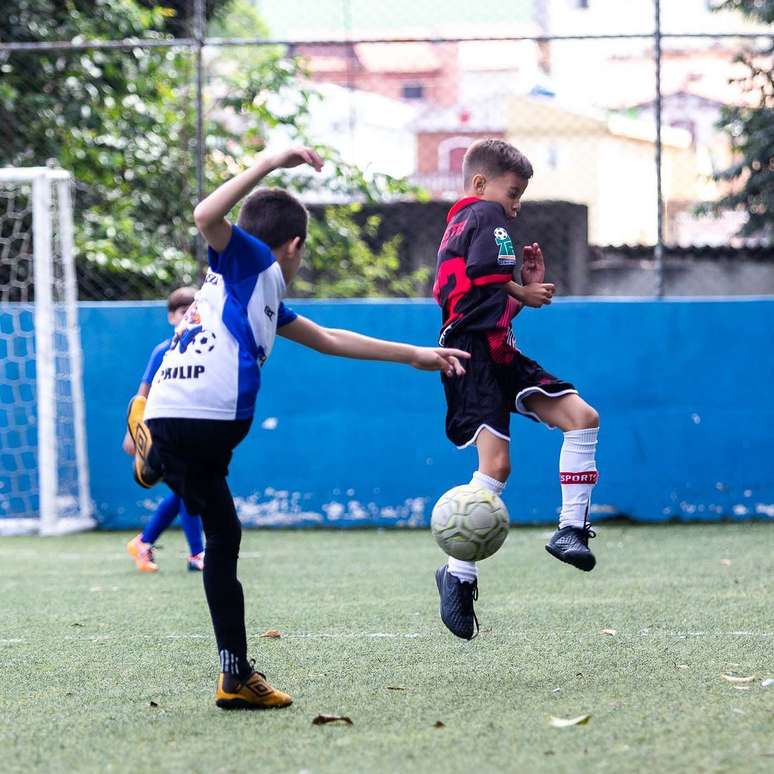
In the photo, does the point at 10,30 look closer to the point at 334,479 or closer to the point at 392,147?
the point at 334,479

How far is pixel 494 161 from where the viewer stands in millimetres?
5121

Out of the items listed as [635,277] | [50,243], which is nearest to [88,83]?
[50,243]

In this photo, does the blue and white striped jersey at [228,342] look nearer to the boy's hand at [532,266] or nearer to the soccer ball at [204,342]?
the soccer ball at [204,342]

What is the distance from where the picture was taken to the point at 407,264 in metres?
16.8

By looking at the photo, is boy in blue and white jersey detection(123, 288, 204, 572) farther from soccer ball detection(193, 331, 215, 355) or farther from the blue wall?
soccer ball detection(193, 331, 215, 355)

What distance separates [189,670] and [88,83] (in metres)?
9.10

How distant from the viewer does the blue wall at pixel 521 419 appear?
9.91m

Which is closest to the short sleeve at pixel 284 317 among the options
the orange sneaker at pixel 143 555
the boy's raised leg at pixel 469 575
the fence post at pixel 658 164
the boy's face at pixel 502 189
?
Result: the boy's raised leg at pixel 469 575

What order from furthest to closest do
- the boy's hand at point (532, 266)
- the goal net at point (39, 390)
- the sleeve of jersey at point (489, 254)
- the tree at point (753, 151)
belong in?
the tree at point (753, 151) < the goal net at point (39, 390) < the boy's hand at point (532, 266) < the sleeve of jersey at point (489, 254)

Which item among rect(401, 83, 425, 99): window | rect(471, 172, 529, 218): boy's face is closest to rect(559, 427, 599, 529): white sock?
rect(471, 172, 529, 218): boy's face

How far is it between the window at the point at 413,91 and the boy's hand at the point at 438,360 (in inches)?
799

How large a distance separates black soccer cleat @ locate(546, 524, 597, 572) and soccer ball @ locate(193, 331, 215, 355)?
1519 millimetres

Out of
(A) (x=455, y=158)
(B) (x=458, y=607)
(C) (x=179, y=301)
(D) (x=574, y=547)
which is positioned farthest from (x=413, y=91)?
(B) (x=458, y=607)

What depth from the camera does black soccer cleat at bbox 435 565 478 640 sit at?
15.2 feet
